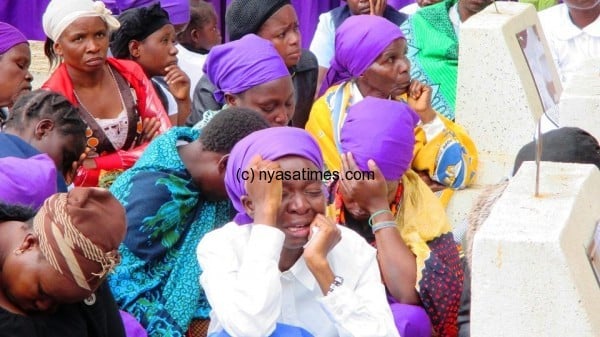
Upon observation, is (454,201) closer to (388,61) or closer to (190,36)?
(388,61)

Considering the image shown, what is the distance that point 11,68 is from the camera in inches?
211

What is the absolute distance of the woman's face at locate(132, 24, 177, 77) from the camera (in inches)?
240

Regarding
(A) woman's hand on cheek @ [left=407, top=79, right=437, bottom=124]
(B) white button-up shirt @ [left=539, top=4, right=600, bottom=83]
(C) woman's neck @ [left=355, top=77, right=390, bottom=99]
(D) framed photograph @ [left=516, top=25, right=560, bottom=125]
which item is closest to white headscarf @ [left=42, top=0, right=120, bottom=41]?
(C) woman's neck @ [left=355, top=77, right=390, bottom=99]

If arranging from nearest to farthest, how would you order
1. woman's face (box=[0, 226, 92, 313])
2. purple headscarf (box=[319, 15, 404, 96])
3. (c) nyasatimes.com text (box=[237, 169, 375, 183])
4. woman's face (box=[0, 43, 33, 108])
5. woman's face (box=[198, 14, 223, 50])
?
1. woman's face (box=[0, 226, 92, 313])
2. (c) nyasatimes.com text (box=[237, 169, 375, 183])
3. purple headscarf (box=[319, 15, 404, 96])
4. woman's face (box=[0, 43, 33, 108])
5. woman's face (box=[198, 14, 223, 50])

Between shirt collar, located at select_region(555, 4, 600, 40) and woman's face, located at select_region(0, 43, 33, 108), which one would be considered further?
shirt collar, located at select_region(555, 4, 600, 40)

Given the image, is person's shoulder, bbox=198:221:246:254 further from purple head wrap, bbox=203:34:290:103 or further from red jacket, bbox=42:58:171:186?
red jacket, bbox=42:58:171:186

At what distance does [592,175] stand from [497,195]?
1.32ft

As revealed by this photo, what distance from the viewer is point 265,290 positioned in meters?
3.36

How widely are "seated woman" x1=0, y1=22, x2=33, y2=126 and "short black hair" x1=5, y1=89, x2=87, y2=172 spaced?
2.97 ft

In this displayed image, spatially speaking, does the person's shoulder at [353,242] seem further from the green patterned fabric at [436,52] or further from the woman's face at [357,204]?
the green patterned fabric at [436,52]

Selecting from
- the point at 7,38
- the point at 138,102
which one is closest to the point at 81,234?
the point at 138,102

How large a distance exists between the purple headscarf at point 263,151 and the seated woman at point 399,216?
422 millimetres

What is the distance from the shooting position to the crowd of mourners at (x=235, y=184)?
3107 millimetres

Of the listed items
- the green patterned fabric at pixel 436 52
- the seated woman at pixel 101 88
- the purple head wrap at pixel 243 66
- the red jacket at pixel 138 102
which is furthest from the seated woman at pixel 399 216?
the green patterned fabric at pixel 436 52
